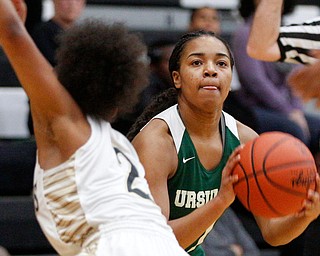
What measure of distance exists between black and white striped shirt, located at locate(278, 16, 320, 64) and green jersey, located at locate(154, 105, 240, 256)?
68 cm

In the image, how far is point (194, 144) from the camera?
3879mm

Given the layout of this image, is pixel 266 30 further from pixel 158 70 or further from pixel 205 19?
pixel 205 19

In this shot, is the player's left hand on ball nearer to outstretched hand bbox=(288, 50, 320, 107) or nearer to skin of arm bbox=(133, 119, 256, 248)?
skin of arm bbox=(133, 119, 256, 248)

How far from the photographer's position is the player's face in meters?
3.71

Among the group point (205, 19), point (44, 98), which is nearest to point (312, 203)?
point (44, 98)

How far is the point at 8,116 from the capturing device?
6.55 metres

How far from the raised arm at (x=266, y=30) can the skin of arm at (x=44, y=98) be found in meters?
1.45

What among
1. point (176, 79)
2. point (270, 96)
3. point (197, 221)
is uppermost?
point (176, 79)

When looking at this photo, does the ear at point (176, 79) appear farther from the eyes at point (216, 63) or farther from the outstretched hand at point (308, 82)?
the outstretched hand at point (308, 82)

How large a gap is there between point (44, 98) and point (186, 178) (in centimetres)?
116

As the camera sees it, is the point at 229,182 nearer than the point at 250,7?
Yes

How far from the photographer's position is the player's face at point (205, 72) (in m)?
3.71

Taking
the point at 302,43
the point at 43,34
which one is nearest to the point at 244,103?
the point at 43,34

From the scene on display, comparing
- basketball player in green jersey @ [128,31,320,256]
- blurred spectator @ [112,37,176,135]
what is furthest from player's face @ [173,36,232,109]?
blurred spectator @ [112,37,176,135]
